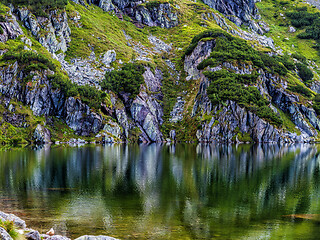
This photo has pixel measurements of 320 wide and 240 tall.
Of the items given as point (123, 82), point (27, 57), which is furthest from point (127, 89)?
point (27, 57)

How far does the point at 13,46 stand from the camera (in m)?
133

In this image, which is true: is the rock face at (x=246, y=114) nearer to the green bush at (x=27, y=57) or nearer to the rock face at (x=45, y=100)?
the rock face at (x=45, y=100)

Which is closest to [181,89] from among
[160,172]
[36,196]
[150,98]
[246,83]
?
[150,98]

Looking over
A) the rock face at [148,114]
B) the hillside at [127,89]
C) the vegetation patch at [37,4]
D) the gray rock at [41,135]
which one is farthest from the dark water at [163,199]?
the vegetation patch at [37,4]

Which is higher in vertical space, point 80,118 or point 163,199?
point 80,118

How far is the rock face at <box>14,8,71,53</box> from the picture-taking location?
154000 millimetres

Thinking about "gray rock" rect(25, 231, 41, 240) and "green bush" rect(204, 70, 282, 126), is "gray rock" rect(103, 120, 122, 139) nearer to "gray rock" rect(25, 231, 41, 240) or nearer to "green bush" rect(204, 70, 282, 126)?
"green bush" rect(204, 70, 282, 126)

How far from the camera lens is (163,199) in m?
39.6

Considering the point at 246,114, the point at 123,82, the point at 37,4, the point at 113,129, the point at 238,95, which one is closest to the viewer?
the point at 113,129

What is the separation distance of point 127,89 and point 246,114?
6210cm

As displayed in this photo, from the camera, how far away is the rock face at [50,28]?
154000 millimetres

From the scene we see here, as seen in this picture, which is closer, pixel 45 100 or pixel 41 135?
pixel 41 135

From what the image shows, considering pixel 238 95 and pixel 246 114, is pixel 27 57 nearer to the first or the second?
pixel 238 95

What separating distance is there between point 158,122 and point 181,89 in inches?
1242
